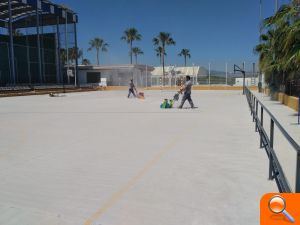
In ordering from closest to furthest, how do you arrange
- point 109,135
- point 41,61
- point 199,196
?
point 199,196
point 109,135
point 41,61

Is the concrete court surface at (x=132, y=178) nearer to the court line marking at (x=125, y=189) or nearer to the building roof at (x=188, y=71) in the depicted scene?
the court line marking at (x=125, y=189)

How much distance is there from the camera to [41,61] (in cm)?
5422

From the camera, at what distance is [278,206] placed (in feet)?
5.69

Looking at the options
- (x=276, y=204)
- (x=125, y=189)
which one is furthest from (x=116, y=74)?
(x=276, y=204)

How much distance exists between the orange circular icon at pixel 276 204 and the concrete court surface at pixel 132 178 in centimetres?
206

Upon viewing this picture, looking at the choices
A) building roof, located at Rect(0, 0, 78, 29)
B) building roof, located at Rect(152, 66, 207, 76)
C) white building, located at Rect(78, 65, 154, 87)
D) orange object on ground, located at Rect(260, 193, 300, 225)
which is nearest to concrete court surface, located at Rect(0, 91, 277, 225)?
orange object on ground, located at Rect(260, 193, 300, 225)

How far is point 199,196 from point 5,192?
2.66m

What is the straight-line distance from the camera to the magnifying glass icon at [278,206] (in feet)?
5.65

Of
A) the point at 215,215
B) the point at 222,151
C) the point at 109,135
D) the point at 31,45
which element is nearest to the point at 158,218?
the point at 215,215

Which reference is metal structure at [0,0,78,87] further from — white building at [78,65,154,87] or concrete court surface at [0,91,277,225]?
concrete court surface at [0,91,277,225]

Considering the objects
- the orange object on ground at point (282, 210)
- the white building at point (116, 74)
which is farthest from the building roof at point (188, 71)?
the orange object on ground at point (282, 210)

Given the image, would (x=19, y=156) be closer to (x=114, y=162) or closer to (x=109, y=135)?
(x=114, y=162)

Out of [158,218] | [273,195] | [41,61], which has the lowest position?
[158,218]

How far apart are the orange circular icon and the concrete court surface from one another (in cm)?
206
